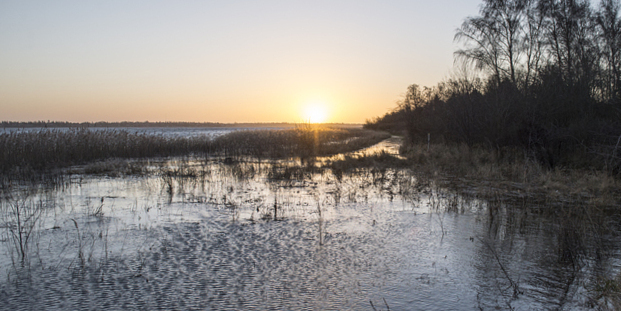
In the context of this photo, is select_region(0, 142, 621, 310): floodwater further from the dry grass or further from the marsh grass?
the marsh grass

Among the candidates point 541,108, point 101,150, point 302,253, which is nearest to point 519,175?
point 541,108

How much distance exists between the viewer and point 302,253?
5469 mm

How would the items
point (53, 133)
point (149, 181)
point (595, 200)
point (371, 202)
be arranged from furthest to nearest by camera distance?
point (53, 133), point (149, 181), point (371, 202), point (595, 200)

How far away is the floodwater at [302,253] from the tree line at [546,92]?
4.72m

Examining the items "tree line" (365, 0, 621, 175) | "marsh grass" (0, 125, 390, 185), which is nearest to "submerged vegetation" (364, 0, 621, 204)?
"tree line" (365, 0, 621, 175)

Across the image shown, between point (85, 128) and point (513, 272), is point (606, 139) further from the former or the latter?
point (85, 128)

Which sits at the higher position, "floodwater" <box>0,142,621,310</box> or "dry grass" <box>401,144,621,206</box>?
"dry grass" <box>401,144,621,206</box>

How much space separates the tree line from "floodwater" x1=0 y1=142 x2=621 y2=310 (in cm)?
472

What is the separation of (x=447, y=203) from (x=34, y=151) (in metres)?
16.5

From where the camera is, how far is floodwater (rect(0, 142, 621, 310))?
13.4ft

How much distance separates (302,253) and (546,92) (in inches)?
477

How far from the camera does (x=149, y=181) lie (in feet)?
39.2

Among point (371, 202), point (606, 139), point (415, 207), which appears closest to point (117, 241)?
point (371, 202)

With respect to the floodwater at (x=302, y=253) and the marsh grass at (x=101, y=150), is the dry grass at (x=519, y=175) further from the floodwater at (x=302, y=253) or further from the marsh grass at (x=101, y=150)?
the marsh grass at (x=101, y=150)
